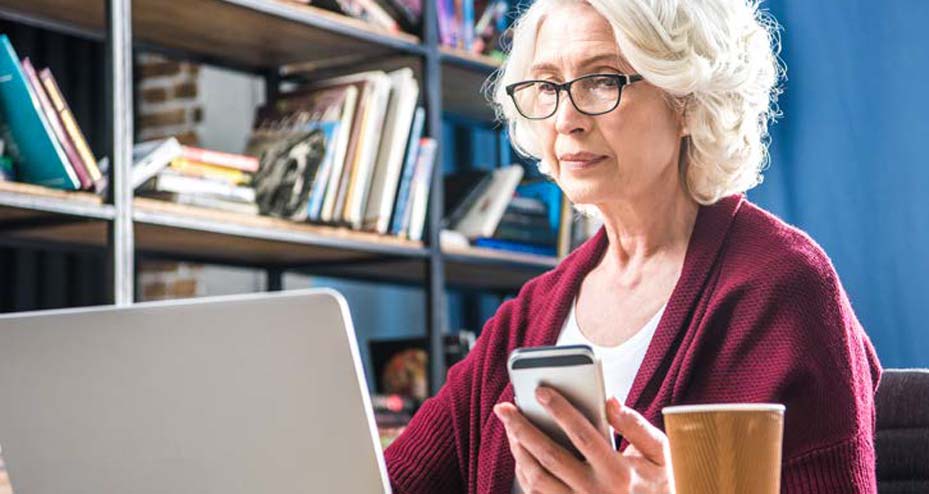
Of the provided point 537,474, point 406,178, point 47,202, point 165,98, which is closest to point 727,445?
point 537,474

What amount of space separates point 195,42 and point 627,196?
147 centimetres

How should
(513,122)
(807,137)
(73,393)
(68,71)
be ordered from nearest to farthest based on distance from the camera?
(73,393) < (513,122) < (807,137) < (68,71)

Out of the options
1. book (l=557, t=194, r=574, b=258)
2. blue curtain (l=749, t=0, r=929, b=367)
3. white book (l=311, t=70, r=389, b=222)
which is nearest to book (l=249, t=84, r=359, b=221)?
white book (l=311, t=70, r=389, b=222)

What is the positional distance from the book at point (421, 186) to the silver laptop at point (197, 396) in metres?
1.63

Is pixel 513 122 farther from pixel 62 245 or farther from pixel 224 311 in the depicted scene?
pixel 62 245

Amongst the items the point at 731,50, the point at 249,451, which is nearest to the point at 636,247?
the point at 731,50

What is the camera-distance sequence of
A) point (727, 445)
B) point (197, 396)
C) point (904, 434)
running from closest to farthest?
point (727, 445), point (197, 396), point (904, 434)

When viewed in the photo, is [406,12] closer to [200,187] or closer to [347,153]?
[347,153]

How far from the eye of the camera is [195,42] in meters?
2.81

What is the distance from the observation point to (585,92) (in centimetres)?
161

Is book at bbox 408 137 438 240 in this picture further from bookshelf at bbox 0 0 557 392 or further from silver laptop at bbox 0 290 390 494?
silver laptop at bbox 0 290 390 494

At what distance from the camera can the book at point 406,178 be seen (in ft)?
9.25

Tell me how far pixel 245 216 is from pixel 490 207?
781mm

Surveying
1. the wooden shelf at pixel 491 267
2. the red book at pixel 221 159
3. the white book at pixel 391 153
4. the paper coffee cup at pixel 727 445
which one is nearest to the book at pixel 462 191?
the wooden shelf at pixel 491 267
